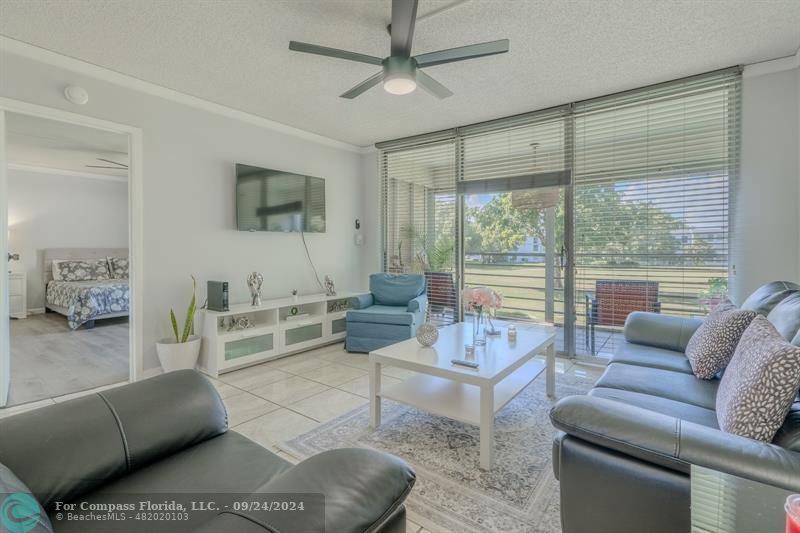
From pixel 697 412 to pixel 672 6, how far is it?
2.25m

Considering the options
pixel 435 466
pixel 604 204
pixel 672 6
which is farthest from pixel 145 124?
pixel 604 204

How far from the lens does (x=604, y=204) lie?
11.8 ft

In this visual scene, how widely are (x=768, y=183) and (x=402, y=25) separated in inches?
121

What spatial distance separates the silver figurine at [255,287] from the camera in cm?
385

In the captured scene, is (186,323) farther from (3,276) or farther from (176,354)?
(3,276)

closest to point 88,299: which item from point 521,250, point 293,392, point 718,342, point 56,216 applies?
point 56,216

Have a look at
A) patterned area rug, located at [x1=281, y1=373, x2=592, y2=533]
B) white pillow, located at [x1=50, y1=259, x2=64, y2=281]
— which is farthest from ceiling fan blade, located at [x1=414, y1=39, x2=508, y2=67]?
white pillow, located at [x1=50, y1=259, x2=64, y2=281]

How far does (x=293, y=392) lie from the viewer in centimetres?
300

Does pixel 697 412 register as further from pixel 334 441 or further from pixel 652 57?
pixel 652 57

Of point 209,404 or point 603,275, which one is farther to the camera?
point 603,275

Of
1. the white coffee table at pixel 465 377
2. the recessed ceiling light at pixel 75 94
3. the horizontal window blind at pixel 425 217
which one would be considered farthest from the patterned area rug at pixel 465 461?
the recessed ceiling light at pixel 75 94

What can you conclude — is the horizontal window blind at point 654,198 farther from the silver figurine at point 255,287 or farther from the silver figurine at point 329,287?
the silver figurine at point 255,287

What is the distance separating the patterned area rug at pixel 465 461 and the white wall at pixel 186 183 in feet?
6.94

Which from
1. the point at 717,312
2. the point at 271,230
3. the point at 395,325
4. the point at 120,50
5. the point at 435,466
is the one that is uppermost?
the point at 120,50
